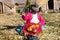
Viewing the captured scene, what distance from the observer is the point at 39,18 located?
9.11m

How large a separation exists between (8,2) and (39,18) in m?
10.5

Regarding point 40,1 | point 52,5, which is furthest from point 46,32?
point 52,5

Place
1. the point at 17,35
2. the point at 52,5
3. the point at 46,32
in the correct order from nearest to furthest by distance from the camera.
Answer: the point at 17,35
the point at 46,32
the point at 52,5

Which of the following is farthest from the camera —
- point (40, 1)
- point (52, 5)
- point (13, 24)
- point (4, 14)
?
point (52, 5)

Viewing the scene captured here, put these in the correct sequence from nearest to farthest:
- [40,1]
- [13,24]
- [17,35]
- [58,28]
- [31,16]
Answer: [31,16] → [17,35] → [58,28] → [13,24] → [40,1]

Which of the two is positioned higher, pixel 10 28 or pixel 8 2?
pixel 8 2

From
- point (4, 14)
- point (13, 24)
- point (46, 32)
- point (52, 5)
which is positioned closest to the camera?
point (46, 32)

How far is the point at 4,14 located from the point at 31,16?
988cm

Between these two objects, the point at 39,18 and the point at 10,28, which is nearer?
the point at 39,18

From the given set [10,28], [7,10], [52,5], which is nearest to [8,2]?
[7,10]

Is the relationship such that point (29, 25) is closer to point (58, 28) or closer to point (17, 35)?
point (17, 35)

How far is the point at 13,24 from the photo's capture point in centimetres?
1445

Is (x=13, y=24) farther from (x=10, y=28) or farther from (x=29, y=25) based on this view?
(x=29, y=25)

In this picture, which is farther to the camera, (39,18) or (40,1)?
(40,1)
